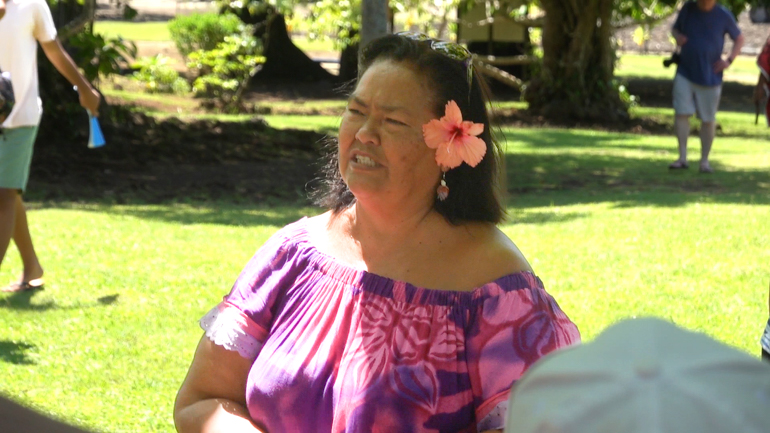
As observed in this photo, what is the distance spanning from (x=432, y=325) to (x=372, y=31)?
6750 millimetres

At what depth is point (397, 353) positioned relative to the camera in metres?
2.48

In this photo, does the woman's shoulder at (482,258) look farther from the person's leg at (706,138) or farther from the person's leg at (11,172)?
the person's leg at (706,138)

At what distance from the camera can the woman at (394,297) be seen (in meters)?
2.45

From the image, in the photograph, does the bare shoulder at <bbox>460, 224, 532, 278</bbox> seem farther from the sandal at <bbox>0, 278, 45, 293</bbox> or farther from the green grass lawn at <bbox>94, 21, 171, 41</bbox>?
the green grass lawn at <bbox>94, 21, 171, 41</bbox>

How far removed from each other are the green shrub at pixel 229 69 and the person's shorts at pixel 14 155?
13.1 metres

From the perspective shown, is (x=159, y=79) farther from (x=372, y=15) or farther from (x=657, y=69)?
(x=657, y=69)

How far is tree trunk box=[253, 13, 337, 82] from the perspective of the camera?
1025 inches

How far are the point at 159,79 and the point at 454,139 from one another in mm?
19564

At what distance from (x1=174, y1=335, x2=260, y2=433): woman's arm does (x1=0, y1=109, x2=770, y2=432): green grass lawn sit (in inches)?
59.3

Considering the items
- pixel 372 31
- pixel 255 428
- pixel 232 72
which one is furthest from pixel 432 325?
pixel 232 72

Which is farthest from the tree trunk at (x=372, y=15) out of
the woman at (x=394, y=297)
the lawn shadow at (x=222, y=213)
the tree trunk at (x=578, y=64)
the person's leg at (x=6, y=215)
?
the tree trunk at (x=578, y=64)

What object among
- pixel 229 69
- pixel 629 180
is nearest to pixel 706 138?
pixel 629 180

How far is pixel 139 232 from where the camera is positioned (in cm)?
833

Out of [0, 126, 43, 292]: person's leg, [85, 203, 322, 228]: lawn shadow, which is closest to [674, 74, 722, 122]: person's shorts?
[85, 203, 322, 228]: lawn shadow
